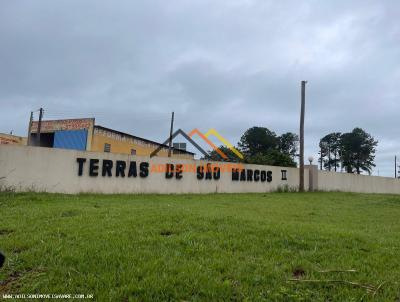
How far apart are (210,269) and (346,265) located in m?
1.60

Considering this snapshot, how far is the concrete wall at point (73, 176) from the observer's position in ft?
42.5

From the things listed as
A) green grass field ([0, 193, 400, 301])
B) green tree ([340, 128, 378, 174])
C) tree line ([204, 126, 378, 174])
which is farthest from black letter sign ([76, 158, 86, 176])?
green tree ([340, 128, 378, 174])

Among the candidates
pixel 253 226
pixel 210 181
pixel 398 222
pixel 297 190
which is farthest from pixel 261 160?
pixel 253 226

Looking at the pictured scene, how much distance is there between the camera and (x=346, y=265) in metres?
4.30

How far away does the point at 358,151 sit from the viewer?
6191 cm

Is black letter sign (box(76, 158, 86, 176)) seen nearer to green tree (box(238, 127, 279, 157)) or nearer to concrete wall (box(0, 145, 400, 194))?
concrete wall (box(0, 145, 400, 194))

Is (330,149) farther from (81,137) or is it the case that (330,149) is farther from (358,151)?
(81,137)

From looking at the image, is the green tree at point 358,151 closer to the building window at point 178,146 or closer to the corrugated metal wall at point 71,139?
the building window at point 178,146

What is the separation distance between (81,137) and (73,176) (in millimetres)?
18705

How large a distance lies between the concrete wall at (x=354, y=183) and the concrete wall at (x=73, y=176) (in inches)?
367

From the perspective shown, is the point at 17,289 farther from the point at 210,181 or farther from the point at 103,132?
the point at 103,132

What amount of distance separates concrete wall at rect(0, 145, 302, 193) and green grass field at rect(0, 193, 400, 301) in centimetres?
713

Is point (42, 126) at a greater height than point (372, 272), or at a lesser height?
greater

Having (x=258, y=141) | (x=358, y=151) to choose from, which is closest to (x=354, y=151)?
(x=358, y=151)
